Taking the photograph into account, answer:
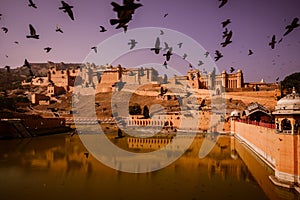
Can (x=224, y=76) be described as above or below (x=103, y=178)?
above

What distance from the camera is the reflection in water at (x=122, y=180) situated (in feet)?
27.6

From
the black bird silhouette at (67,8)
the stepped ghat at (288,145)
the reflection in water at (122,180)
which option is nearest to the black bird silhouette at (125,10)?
the black bird silhouette at (67,8)

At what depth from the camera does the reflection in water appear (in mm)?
8398

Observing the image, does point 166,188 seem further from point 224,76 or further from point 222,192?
point 224,76

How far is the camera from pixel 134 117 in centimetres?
3416

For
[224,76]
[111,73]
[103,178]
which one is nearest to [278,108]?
[103,178]

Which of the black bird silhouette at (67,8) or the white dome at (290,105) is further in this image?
the white dome at (290,105)

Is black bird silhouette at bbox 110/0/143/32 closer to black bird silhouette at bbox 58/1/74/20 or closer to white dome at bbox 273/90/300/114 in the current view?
black bird silhouette at bbox 58/1/74/20

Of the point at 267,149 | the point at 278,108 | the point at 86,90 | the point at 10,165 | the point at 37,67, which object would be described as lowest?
the point at 10,165

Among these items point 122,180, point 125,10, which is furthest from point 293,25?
point 122,180

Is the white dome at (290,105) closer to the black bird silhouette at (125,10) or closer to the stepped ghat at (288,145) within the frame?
the stepped ghat at (288,145)

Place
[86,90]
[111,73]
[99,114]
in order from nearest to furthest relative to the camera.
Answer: [99,114] < [86,90] < [111,73]

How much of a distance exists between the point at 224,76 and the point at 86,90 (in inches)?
901

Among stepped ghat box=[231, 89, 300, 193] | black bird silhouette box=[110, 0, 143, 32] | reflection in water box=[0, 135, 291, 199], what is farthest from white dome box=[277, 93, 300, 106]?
black bird silhouette box=[110, 0, 143, 32]
